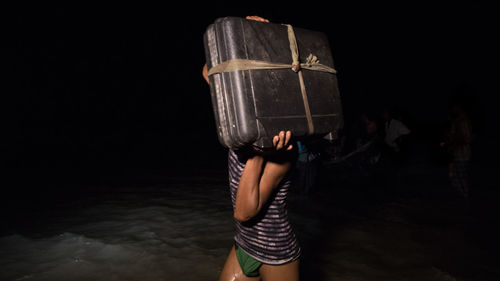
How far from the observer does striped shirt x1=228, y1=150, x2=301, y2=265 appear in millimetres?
1552

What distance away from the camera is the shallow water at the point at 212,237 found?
3.23 metres

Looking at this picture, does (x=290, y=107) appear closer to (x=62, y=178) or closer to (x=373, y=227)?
(x=373, y=227)

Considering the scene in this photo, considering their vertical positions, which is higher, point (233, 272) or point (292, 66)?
point (292, 66)

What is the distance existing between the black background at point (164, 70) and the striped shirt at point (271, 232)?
10.9 meters

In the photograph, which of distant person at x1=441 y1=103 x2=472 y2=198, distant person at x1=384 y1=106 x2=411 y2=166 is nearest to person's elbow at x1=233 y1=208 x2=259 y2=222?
distant person at x1=441 y1=103 x2=472 y2=198

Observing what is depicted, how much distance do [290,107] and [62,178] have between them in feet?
28.0

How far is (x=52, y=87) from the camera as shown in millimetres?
20984

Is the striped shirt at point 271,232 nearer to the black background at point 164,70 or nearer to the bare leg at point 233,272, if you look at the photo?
the bare leg at point 233,272

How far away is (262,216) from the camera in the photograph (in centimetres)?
159

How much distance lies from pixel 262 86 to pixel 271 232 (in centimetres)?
77

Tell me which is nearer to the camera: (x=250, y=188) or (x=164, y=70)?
(x=250, y=188)

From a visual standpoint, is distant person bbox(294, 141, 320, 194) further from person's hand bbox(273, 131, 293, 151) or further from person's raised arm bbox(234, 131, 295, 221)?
person's hand bbox(273, 131, 293, 151)

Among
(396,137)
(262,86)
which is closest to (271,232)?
(262,86)

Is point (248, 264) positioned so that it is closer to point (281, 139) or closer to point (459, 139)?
point (281, 139)
